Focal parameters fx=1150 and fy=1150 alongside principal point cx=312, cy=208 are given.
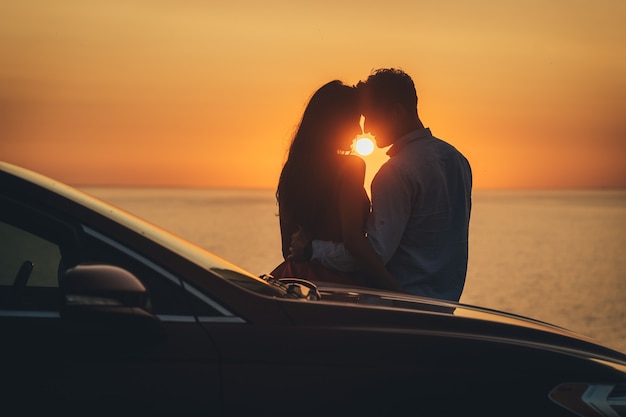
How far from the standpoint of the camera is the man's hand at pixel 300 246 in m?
5.42

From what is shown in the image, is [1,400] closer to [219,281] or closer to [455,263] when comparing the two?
[219,281]

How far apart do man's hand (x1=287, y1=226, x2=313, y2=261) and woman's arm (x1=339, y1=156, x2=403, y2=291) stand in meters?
0.19

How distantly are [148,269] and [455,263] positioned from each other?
95.9 inches

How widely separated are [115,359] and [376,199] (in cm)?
235

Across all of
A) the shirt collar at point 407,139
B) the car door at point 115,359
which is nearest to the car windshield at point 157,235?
the car door at point 115,359

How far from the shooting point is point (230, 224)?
104m

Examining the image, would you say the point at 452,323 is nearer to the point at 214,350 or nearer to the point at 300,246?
the point at 214,350

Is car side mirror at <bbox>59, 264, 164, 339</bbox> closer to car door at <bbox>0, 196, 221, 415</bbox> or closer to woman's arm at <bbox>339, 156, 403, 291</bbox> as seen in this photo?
car door at <bbox>0, 196, 221, 415</bbox>

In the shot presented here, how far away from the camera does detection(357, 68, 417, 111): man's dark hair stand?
550 centimetres

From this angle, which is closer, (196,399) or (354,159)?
(196,399)

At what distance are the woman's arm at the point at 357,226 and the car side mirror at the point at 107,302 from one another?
209 centimetres

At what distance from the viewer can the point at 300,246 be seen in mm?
5430

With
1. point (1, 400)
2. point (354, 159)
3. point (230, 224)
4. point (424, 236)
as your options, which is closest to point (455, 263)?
point (424, 236)

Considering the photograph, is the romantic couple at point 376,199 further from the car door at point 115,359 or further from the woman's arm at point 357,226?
the car door at point 115,359
